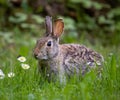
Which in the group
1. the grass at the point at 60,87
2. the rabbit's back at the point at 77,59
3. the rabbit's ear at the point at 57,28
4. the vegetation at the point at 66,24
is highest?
the vegetation at the point at 66,24

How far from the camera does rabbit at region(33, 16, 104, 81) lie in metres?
6.32

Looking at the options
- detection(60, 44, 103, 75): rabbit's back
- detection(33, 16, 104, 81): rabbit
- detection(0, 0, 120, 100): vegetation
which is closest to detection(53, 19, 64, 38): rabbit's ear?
detection(33, 16, 104, 81): rabbit

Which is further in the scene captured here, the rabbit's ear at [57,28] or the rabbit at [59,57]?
the rabbit's ear at [57,28]

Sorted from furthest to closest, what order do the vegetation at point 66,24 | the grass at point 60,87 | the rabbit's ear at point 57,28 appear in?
the vegetation at point 66,24, the rabbit's ear at point 57,28, the grass at point 60,87

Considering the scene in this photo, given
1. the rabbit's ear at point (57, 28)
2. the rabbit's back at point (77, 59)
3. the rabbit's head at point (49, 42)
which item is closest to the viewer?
the rabbit's head at point (49, 42)

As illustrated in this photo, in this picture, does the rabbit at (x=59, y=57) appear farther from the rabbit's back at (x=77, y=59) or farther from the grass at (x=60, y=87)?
the grass at (x=60, y=87)

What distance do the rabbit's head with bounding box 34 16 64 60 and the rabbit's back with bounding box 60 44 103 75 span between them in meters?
0.21

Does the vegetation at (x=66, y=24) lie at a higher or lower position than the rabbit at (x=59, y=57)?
higher

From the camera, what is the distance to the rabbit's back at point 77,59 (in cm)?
644

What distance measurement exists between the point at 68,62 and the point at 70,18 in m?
5.98

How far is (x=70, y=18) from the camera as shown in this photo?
12.4 m

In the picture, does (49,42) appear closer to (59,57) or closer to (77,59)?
(59,57)

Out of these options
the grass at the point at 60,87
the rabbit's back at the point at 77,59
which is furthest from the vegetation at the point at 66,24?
the grass at the point at 60,87

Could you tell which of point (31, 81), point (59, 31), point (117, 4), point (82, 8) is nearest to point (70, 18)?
point (82, 8)
